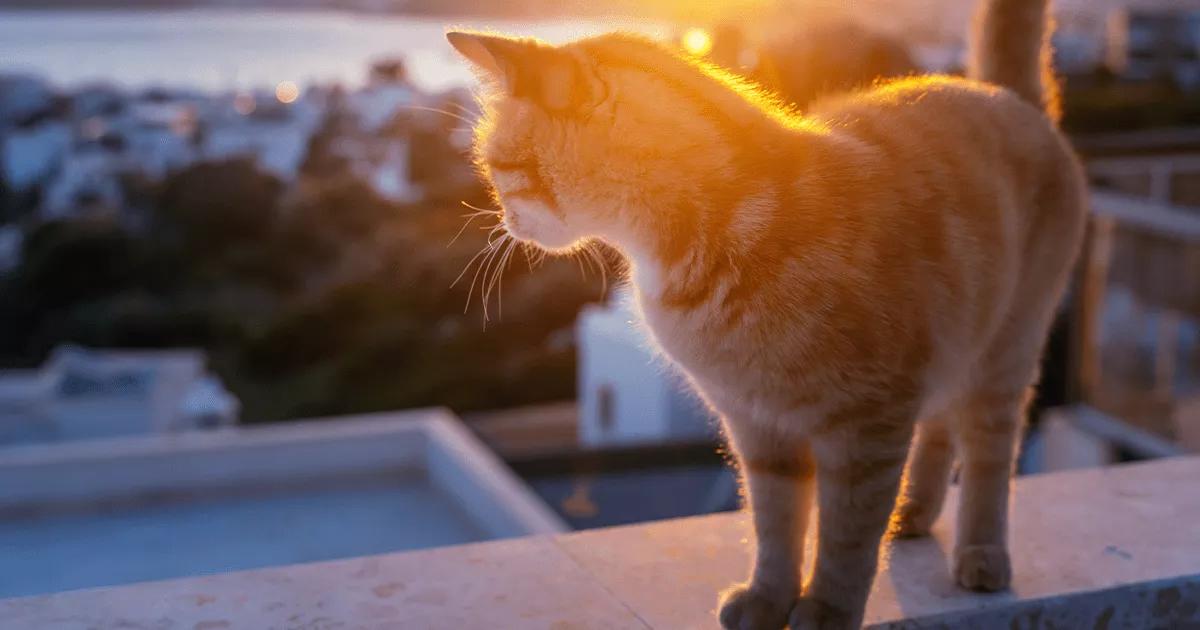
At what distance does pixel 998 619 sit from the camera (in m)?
1.31

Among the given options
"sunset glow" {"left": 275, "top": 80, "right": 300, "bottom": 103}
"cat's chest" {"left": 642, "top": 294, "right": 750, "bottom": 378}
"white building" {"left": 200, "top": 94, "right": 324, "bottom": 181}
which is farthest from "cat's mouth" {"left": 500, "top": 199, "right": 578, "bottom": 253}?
"white building" {"left": 200, "top": 94, "right": 324, "bottom": 181}

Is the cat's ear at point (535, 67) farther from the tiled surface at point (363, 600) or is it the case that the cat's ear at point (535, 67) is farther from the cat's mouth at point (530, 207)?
the tiled surface at point (363, 600)

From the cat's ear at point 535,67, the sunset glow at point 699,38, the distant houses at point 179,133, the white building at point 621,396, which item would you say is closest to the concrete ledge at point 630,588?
the cat's ear at point 535,67

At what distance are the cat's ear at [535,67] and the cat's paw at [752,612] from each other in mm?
551

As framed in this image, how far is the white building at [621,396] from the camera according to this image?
551cm

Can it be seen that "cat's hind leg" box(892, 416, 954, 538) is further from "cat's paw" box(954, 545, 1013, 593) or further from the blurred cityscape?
the blurred cityscape

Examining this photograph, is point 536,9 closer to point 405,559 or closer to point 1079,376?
point 1079,376

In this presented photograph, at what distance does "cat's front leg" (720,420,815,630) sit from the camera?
123cm

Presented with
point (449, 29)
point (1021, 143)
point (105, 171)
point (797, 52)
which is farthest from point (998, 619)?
point (105, 171)

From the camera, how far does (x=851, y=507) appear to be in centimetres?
113

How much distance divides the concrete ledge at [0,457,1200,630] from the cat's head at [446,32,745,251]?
46 centimetres

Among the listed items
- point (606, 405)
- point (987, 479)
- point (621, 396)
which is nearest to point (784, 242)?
point (987, 479)

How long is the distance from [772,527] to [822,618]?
0.37 feet

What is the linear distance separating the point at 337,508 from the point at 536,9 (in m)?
1.77
